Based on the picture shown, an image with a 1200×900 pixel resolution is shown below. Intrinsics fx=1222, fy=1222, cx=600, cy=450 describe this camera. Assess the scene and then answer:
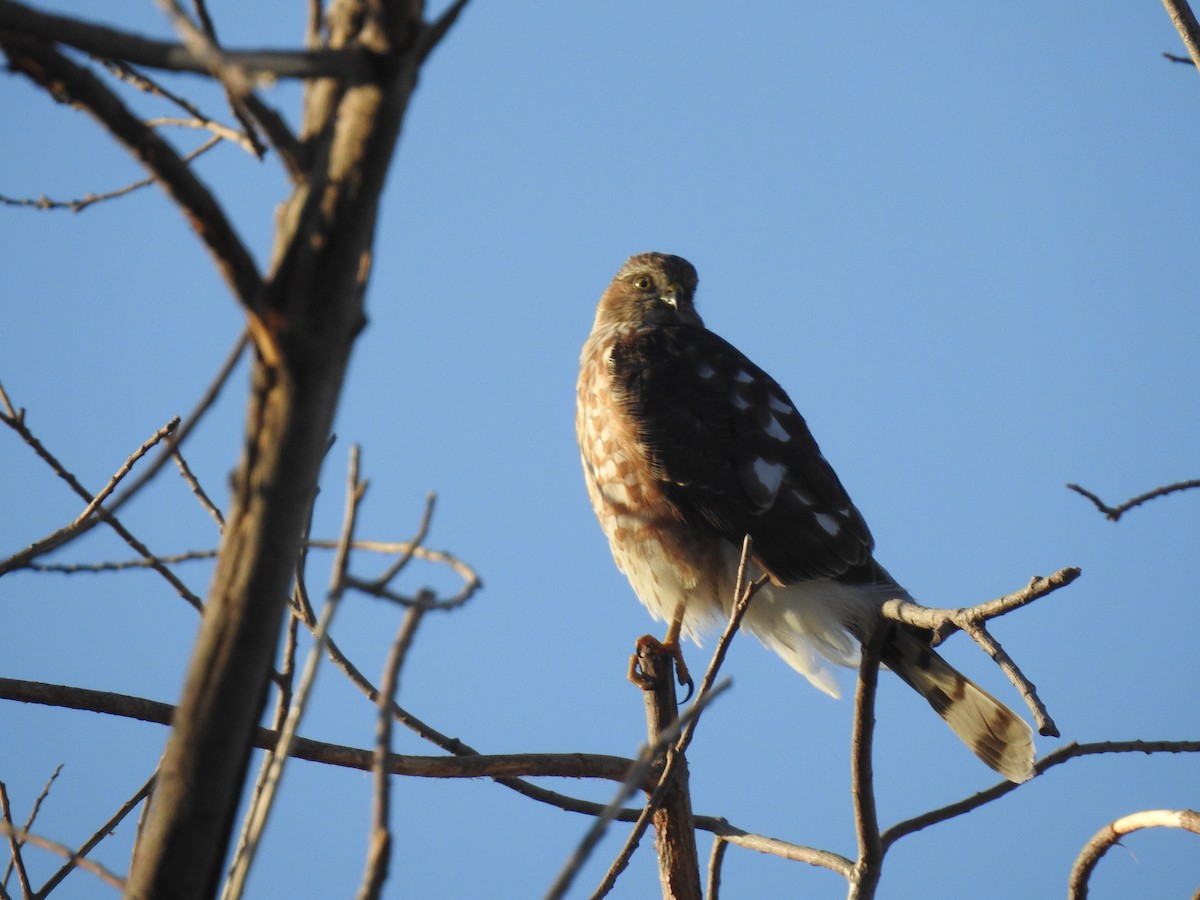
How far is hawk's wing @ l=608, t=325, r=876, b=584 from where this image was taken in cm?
490

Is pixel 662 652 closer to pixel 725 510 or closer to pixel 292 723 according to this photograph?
pixel 725 510

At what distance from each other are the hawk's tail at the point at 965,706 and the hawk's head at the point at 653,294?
225 cm

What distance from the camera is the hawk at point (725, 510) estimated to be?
4.91 meters

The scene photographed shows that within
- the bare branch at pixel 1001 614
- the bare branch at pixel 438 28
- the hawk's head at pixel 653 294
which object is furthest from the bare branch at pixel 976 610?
the hawk's head at pixel 653 294

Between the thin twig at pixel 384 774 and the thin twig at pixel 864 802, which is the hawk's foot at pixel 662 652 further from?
the thin twig at pixel 384 774

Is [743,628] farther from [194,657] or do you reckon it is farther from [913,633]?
[194,657]

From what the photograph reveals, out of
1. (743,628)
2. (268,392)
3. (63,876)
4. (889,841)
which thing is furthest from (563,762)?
(743,628)

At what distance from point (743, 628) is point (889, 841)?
7.75 feet

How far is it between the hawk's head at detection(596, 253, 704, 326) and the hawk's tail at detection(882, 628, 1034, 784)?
7.38ft

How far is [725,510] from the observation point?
4.93 meters

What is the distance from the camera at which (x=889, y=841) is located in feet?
9.74

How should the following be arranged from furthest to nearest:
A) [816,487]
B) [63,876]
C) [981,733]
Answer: [816,487], [981,733], [63,876]

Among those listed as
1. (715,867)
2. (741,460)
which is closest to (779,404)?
(741,460)

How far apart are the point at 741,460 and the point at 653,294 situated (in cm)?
151
